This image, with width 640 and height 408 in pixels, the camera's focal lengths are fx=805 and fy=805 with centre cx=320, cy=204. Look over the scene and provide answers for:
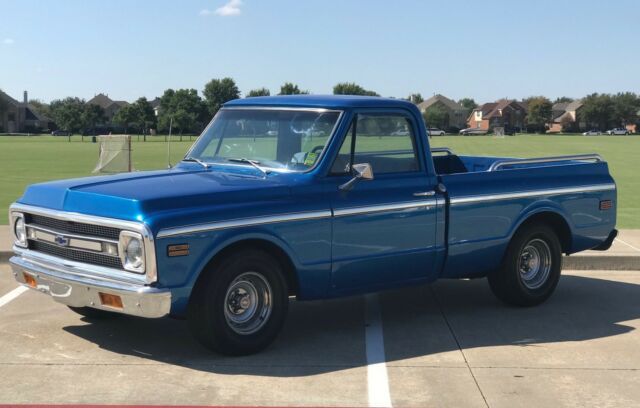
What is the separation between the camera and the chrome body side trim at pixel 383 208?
19.9 feet

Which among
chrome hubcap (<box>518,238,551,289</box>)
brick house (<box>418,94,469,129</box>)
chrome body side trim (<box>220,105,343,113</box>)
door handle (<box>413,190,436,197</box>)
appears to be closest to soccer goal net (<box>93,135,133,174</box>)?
chrome body side trim (<box>220,105,343,113</box>)

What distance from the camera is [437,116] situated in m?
146

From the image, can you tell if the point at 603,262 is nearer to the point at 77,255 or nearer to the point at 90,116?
the point at 77,255

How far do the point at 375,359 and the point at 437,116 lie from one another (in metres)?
142

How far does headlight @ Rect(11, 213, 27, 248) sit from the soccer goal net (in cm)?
1607

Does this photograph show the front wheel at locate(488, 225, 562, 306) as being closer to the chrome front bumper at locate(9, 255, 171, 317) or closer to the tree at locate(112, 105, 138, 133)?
the chrome front bumper at locate(9, 255, 171, 317)

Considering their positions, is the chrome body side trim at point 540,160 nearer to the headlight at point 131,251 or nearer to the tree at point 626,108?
the headlight at point 131,251

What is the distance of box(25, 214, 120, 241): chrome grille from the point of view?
5.38 meters

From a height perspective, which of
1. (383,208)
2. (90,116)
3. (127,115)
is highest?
(127,115)

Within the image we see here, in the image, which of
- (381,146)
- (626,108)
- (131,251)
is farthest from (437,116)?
(131,251)

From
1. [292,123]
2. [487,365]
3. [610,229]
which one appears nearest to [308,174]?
[292,123]

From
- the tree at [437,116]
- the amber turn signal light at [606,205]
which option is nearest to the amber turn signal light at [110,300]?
the amber turn signal light at [606,205]

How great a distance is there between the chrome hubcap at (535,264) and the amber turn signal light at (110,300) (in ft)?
12.8

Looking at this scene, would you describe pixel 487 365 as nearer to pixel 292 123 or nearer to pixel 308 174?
pixel 308 174
